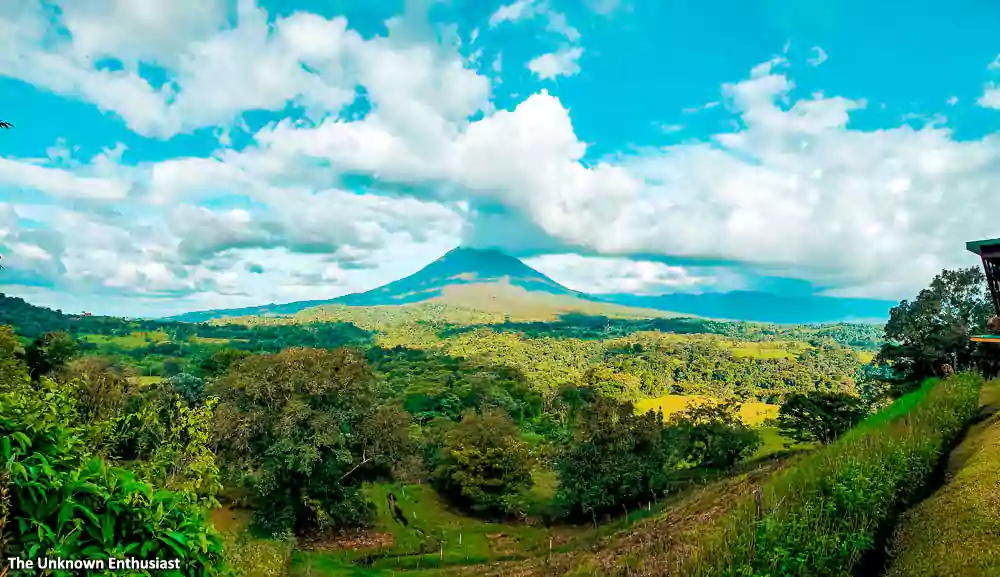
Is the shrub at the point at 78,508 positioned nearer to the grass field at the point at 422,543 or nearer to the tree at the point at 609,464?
the grass field at the point at 422,543

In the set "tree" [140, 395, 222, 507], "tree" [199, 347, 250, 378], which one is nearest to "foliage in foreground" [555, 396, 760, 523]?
"tree" [140, 395, 222, 507]

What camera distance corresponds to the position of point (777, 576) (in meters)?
5.85

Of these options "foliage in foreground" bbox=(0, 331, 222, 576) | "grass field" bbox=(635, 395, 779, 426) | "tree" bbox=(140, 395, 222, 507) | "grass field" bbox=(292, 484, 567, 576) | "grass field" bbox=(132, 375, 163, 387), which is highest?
"foliage in foreground" bbox=(0, 331, 222, 576)

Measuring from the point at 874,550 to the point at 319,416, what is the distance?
24764 mm

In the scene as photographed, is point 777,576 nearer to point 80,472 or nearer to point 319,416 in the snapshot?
point 80,472

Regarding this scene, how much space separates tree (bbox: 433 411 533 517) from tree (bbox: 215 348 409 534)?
12.1 meters

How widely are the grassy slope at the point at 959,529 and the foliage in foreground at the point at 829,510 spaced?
43 centimetres

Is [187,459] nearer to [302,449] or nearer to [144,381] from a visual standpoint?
[302,449]

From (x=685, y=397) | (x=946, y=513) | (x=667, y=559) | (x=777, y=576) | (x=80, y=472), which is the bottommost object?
(x=685, y=397)

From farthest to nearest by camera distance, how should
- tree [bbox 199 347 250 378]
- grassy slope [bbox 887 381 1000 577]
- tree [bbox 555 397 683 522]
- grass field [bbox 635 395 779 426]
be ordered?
1. grass field [bbox 635 395 779 426]
2. tree [bbox 199 347 250 378]
3. tree [bbox 555 397 683 522]
4. grassy slope [bbox 887 381 1000 577]

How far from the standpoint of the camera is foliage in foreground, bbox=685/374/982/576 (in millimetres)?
6062

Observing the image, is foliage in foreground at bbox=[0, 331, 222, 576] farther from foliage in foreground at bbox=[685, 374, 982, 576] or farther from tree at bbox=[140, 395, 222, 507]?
foliage in foreground at bbox=[685, 374, 982, 576]

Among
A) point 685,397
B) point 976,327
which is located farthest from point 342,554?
point 685,397

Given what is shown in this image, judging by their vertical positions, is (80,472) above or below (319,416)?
above
